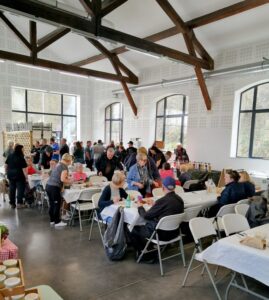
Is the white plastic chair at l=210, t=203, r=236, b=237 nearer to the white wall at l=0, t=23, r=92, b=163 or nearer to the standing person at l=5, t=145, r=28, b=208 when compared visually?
the standing person at l=5, t=145, r=28, b=208

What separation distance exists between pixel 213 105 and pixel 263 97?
1461 mm

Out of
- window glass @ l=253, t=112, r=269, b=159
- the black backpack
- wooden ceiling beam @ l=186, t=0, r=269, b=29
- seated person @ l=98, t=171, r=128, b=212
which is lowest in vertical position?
the black backpack

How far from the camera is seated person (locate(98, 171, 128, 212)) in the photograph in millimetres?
3943

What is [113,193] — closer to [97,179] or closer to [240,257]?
[97,179]

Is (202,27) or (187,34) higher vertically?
(202,27)

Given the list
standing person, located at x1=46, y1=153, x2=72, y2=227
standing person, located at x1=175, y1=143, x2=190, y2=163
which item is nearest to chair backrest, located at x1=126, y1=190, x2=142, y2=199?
standing person, located at x1=46, y1=153, x2=72, y2=227

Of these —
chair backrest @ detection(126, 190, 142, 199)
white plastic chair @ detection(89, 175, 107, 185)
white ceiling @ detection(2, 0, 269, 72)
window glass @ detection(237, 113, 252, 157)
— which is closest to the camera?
chair backrest @ detection(126, 190, 142, 199)

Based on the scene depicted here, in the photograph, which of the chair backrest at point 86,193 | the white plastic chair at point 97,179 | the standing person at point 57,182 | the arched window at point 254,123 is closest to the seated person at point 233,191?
the chair backrest at point 86,193

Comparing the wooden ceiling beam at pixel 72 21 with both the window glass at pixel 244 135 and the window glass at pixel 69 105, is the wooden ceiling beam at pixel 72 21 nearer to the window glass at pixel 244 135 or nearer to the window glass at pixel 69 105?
the window glass at pixel 244 135

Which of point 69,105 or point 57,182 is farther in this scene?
point 69,105

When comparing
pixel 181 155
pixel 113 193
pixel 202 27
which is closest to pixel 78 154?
pixel 181 155

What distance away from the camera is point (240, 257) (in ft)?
8.04

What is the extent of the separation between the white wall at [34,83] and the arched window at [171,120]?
14.7 feet

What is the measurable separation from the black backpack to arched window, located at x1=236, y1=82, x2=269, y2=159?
5.59 metres
